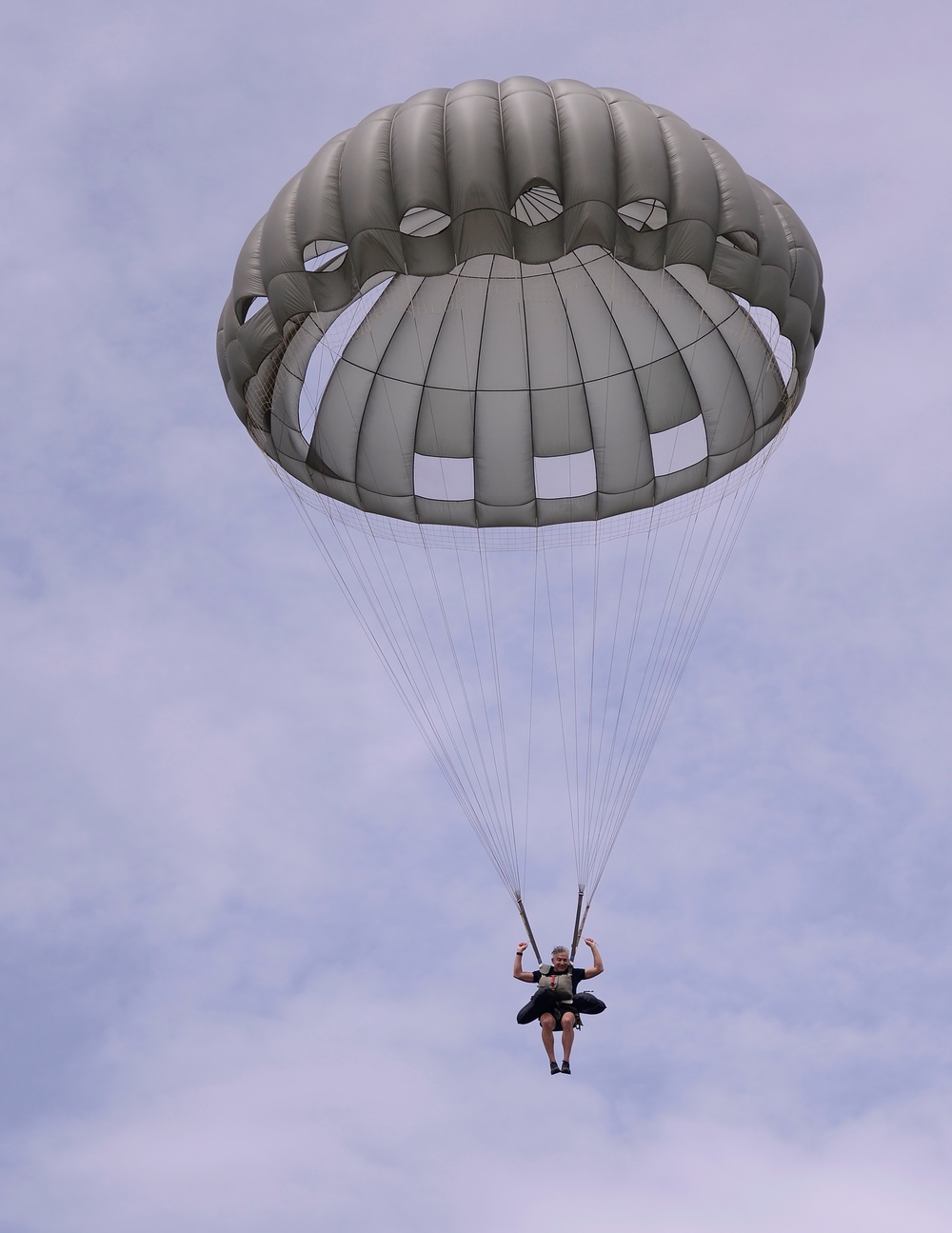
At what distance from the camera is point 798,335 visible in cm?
1806

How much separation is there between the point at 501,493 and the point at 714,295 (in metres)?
3.12

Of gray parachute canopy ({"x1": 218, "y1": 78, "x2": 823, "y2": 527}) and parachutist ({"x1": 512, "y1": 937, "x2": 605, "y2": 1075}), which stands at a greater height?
gray parachute canopy ({"x1": 218, "y1": 78, "x2": 823, "y2": 527})

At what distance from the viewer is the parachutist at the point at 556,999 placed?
17.0m

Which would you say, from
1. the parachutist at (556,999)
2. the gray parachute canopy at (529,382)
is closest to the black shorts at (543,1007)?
the parachutist at (556,999)

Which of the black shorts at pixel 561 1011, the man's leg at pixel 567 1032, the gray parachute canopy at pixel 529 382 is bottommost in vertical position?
the man's leg at pixel 567 1032

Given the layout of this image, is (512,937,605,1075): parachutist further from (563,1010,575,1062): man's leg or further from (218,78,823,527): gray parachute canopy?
(218,78,823,527): gray parachute canopy

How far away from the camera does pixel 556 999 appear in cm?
1703

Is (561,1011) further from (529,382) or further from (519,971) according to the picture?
(529,382)

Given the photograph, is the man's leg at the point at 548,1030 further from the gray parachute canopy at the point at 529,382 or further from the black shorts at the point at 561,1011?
the gray parachute canopy at the point at 529,382

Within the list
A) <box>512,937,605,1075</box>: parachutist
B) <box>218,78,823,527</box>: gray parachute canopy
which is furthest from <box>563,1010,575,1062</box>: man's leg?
<box>218,78,823,527</box>: gray parachute canopy

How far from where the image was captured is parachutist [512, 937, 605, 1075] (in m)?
17.0

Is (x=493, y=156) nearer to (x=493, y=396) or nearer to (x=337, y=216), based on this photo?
(x=337, y=216)

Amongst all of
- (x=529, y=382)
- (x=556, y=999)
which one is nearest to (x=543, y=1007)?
(x=556, y=999)

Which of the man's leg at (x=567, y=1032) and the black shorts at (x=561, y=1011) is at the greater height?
the black shorts at (x=561, y=1011)
